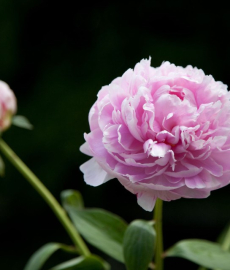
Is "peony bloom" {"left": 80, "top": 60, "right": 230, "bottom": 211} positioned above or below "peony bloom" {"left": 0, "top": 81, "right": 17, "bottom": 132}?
below

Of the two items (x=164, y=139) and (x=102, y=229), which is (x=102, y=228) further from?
(x=164, y=139)

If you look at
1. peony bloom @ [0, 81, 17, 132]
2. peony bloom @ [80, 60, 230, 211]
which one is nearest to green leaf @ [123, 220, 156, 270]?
peony bloom @ [80, 60, 230, 211]

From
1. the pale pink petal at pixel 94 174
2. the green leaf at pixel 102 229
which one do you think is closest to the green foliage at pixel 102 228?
the green leaf at pixel 102 229

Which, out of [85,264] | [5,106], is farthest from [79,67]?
[85,264]

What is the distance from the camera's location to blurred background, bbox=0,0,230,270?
1.16 m

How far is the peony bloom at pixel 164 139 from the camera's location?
0.29 meters

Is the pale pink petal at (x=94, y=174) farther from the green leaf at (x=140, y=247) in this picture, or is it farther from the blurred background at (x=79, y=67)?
the blurred background at (x=79, y=67)

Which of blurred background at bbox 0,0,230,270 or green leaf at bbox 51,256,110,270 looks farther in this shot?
blurred background at bbox 0,0,230,270

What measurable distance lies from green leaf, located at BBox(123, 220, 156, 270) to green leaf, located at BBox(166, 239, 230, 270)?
0.17 ft

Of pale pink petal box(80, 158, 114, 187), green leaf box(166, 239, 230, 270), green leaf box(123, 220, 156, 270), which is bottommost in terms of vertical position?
green leaf box(166, 239, 230, 270)

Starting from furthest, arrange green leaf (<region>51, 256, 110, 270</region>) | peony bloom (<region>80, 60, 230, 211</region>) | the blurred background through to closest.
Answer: the blurred background → green leaf (<region>51, 256, 110, 270</region>) → peony bloom (<region>80, 60, 230, 211</region>)

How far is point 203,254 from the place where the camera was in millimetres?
391

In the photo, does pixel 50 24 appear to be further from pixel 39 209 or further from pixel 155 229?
pixel 155 229

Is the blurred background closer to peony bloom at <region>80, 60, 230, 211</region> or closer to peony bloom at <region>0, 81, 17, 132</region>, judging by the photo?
peony bloom at <region>0, 81, 17, 132</region>
